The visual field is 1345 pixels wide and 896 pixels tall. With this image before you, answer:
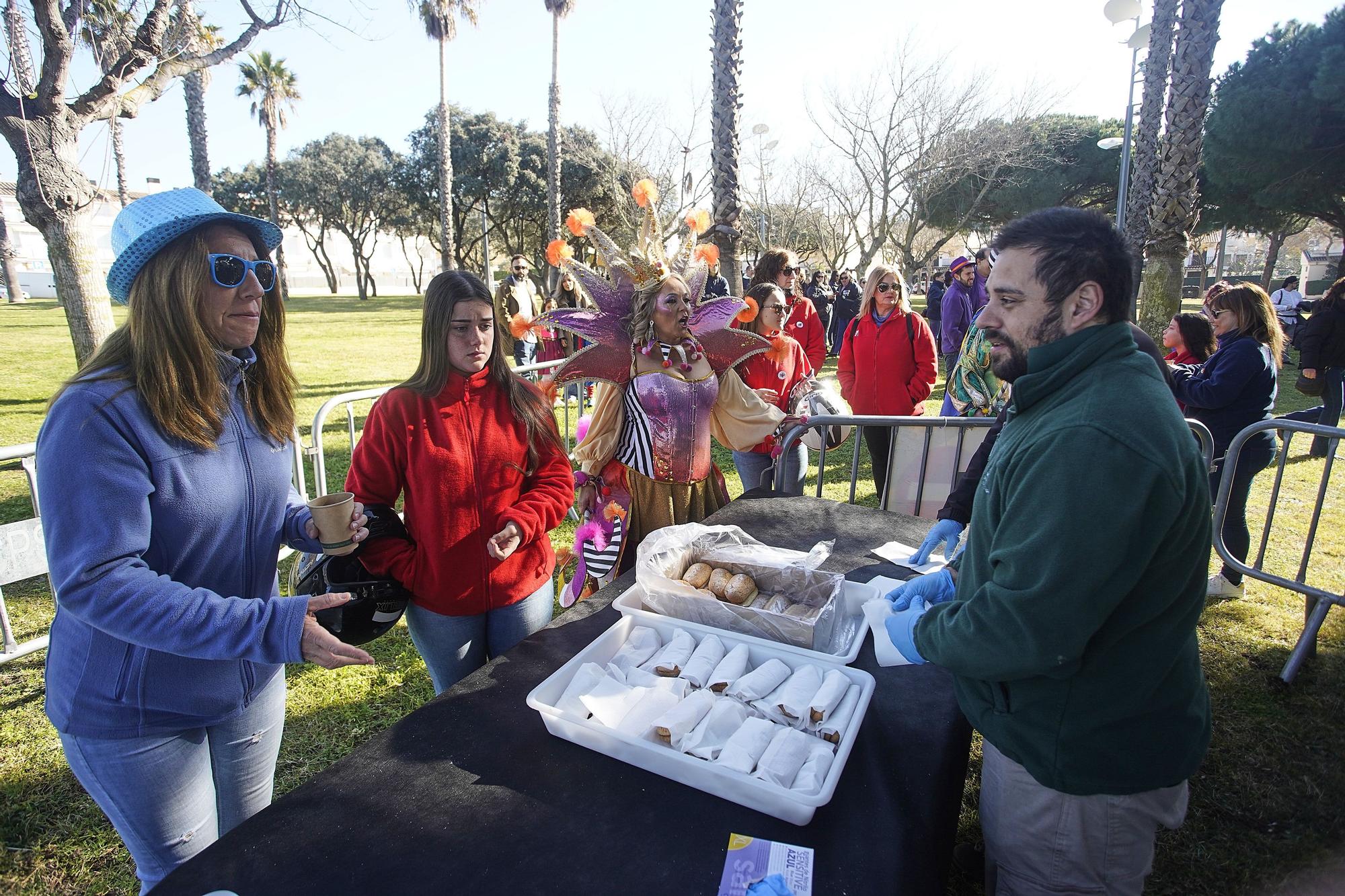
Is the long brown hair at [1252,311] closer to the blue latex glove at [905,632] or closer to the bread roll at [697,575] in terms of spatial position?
the blue latex glove at [905,632]

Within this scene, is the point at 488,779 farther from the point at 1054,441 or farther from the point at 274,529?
the point at 1054,441

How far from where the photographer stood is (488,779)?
4.68 feet

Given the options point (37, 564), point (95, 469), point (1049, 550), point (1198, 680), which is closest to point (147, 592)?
point (95, 469)

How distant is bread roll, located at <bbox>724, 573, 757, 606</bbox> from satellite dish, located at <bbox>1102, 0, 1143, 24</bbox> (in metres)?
13.7

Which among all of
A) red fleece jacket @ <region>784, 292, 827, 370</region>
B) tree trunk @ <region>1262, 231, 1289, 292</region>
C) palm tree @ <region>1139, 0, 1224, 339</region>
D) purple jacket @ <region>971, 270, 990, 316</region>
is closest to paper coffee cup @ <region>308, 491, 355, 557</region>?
red fleece jacket @ <region>784, 292, 827, 370</region>

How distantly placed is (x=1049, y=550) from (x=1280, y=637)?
4.27 meters

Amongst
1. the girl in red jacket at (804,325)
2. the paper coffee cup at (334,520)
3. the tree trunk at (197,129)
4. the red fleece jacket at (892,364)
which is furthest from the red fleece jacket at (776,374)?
the tree trunk at (197,129)

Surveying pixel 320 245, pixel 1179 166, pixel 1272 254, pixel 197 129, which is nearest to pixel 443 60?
pixel 197 129

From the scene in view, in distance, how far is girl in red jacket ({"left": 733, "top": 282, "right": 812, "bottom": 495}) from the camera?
451 cm

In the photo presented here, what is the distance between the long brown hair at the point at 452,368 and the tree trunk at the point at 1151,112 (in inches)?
426

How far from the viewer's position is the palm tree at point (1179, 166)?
887 cm

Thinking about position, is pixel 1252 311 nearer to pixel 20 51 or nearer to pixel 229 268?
pixel 229 268

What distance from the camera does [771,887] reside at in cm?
116

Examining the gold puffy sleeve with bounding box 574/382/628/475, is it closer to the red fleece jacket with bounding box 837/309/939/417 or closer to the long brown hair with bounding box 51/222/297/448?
the long brown hair with bounding box 51/222/297/448
